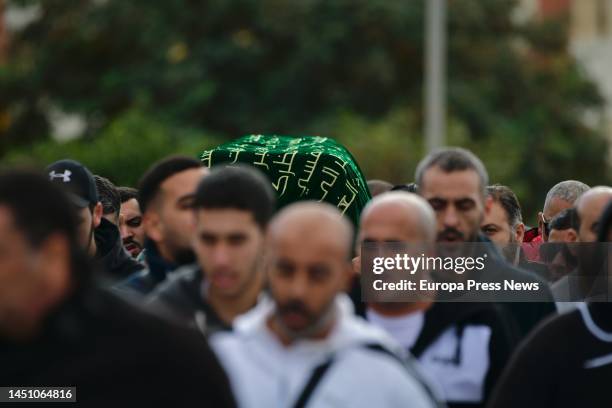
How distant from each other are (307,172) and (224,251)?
3286 millimetres

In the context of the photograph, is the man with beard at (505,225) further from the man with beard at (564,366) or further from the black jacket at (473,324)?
the man with beard at (564,366)

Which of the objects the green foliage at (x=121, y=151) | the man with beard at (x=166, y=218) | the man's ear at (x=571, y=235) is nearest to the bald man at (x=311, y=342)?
the man with beard at (x=166, y=218)

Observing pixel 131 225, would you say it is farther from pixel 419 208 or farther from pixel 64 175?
pixel 419 208

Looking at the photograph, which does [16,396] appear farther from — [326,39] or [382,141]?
[326,39]

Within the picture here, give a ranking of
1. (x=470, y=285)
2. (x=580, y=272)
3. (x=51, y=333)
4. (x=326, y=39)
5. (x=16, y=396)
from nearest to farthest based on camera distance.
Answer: (x=51, y=333), (x=16, y=396), (x=470, y=285), (x=580, y=272), (x=326, y=39)

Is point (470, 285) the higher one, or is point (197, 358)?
point (197, 358)

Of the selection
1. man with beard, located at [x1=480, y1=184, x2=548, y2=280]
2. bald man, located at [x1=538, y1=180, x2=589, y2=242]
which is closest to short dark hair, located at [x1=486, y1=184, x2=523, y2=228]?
man with beard, located at [x1=480, y1=184, x2=548, y2=280]

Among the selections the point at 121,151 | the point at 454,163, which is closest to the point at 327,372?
the point at 454,163

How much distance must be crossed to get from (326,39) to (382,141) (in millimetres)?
6433

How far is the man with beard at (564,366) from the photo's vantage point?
604cm

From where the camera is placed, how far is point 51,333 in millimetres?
4766

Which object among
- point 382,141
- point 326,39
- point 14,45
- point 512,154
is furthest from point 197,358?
point 14,45

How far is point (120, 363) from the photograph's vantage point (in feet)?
15.9

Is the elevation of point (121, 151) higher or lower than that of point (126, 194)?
lower
